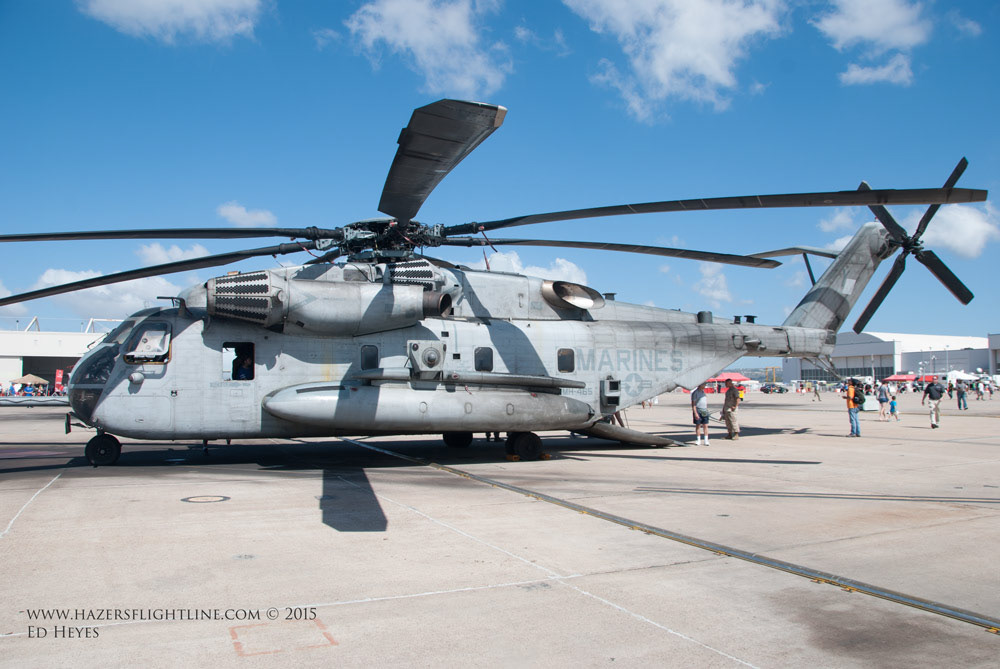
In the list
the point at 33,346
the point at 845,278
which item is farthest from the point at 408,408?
the point at 33,346

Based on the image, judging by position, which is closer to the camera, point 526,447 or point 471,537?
point 471,537

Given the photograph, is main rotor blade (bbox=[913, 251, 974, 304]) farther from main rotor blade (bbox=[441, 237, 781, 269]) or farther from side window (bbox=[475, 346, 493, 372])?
side window (bbox=[475, 346, 493, 372])

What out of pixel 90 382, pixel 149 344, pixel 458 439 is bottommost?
pixel 458 439

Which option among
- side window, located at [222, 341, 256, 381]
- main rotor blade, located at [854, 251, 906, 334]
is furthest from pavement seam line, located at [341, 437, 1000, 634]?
main rotor blade, located at [854, 251, 906, 334]

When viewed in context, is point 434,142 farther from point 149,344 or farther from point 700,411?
point 700,411

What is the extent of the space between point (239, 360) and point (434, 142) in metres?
6.65

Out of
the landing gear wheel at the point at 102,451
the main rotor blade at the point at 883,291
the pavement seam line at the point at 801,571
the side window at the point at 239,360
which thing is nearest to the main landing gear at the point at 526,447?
the pavement seam line at the point at 801,571

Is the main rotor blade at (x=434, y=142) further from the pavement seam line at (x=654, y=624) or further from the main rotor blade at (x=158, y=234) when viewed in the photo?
the pavement seam line at (x=654, y=624)

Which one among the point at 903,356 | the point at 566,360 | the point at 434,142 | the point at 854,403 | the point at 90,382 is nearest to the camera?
the point at 434,142

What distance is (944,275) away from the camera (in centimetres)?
1786

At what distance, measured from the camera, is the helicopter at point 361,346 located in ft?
38.1

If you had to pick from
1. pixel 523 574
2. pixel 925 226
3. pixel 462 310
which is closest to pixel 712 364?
pixel 462 310

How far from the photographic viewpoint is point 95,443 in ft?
39.9

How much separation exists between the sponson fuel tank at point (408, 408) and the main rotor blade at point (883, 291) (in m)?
10.9
